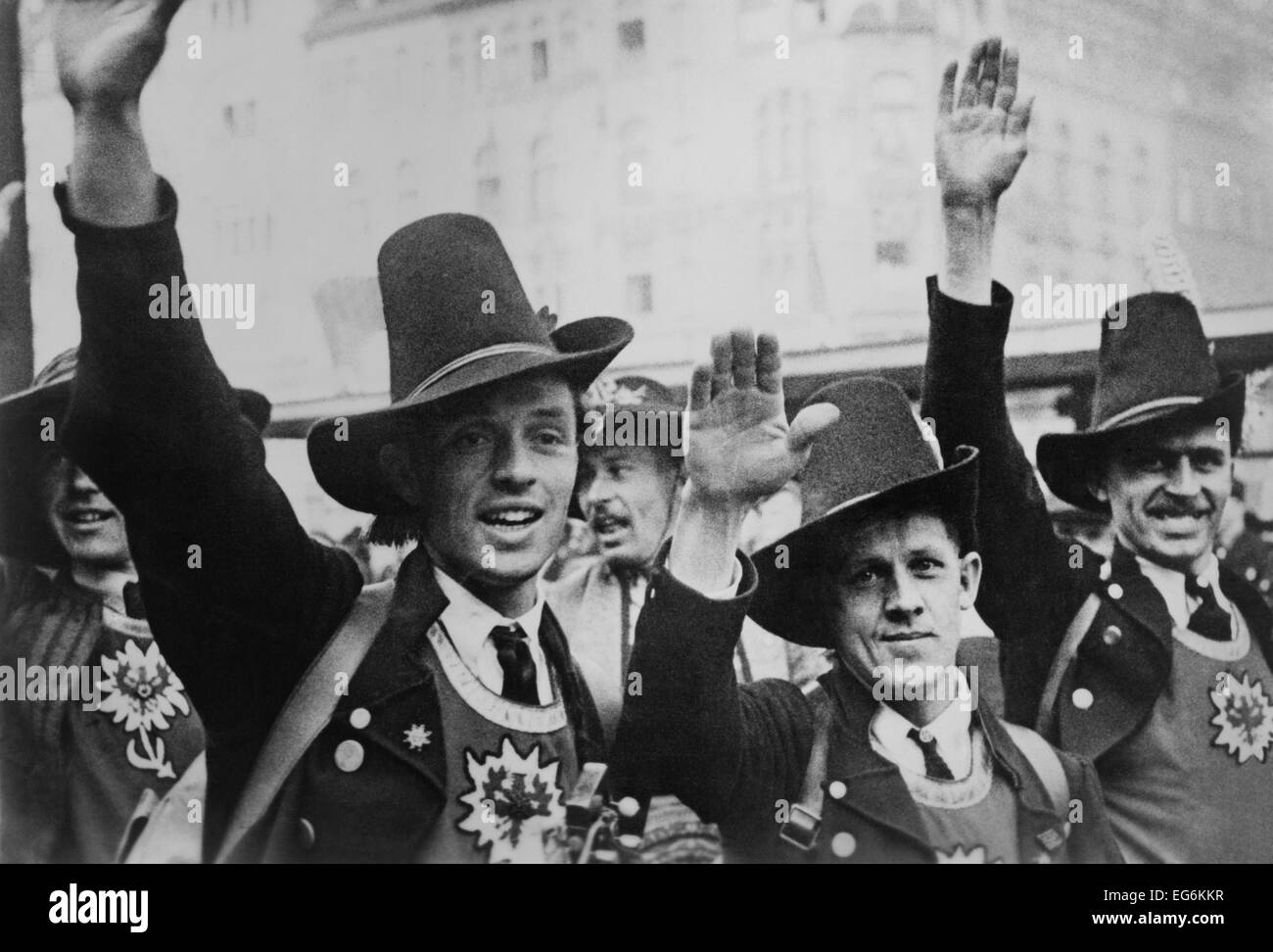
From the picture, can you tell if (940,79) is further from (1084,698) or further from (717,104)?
(1084,698)

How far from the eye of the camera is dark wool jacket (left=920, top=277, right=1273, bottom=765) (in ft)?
14.9

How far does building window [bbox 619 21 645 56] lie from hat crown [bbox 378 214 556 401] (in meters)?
0.65

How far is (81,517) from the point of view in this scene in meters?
4.55

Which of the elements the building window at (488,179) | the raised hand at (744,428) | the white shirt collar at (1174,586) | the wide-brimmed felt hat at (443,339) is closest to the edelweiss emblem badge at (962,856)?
the white shirt collar at (1174,586)

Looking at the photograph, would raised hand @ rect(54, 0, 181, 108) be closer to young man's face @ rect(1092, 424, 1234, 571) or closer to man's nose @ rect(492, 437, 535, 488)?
man's nose @ rect(492, 437, 535, 488)

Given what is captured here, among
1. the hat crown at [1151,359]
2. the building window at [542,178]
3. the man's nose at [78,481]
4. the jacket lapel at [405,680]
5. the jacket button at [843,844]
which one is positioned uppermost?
the building window at [542,178]

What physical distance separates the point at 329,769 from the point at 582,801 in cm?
69

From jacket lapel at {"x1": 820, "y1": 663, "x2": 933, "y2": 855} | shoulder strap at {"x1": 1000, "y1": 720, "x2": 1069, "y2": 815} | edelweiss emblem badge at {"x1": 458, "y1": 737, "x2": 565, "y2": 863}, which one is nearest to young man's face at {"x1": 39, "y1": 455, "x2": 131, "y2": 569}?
edelweiss emblem badge at {"x1": 458, "y1": 737, "x2": 565, "y2": 863}

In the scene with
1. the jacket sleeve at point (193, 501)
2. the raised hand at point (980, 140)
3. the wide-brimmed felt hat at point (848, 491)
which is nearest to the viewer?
the jacket sleeve at point (193, 501)

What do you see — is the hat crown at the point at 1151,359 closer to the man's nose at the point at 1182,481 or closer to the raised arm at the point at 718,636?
the man's nose at the point at 1182,481

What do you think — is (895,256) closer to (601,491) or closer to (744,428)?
(744,428)

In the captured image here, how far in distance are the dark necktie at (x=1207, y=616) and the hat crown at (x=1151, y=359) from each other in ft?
1.68

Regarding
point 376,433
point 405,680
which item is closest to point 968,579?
point 405,680

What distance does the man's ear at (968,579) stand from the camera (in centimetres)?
455
